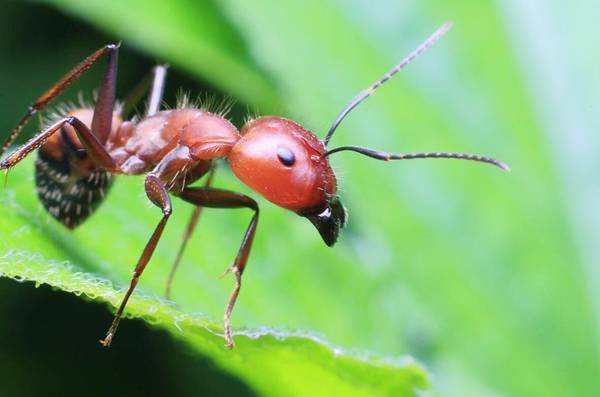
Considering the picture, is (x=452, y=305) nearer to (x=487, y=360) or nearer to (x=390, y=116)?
(x=487, y=360)

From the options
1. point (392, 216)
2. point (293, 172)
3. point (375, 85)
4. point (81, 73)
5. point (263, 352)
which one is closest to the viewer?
point (263, 352)

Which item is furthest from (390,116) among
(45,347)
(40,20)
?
(40,20)

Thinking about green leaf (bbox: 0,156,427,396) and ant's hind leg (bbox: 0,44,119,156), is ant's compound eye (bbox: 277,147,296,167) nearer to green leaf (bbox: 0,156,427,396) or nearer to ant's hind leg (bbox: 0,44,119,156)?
green leaf (bbox: 0,156,427,396)

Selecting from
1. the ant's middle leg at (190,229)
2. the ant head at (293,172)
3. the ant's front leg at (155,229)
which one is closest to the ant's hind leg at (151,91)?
the ant's middle leg at (190,229)

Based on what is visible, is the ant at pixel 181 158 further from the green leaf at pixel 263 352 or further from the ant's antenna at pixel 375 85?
the green leaf at pixel 263 352

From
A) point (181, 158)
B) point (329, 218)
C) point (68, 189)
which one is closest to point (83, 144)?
point (68, 189)

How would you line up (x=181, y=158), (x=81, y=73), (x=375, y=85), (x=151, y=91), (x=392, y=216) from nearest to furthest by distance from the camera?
(x=375, y=85) < (x=181, y=158) < (x=81, y=73) < (x=392, y=216) < (x=151, y=91)

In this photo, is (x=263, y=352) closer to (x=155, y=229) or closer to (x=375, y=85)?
(x=155, y=229)

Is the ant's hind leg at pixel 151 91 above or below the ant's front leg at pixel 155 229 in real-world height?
above
